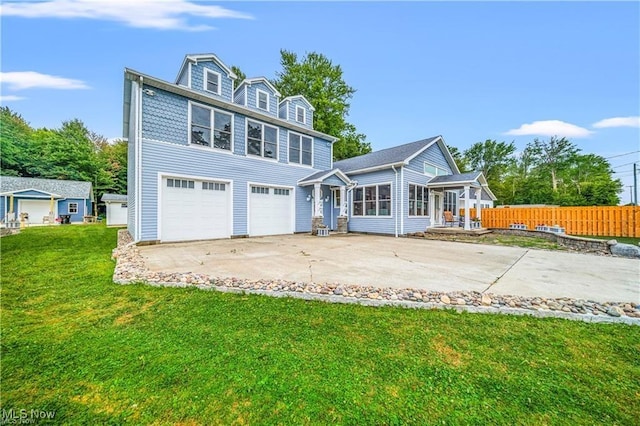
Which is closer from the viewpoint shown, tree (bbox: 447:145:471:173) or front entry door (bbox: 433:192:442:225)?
front entry door (bbox: 433:192:442:225)

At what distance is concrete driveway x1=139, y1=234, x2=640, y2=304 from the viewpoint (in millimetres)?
4020

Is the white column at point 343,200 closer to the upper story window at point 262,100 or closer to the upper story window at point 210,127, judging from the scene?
the upper story window at point 262,100

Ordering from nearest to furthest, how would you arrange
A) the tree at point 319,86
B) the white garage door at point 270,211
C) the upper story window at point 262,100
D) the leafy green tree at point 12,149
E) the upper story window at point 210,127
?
the upper story window at point 210,127, the white garage door at point 270,211, the upper story window at point 262,100, the tree at point 319,86, the leafy green tree at point 12,149

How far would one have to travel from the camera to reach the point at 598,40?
10.4 metres

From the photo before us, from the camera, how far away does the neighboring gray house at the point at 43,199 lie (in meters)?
19.4

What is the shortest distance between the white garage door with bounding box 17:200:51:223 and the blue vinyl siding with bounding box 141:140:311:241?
Result: 20.7 metres

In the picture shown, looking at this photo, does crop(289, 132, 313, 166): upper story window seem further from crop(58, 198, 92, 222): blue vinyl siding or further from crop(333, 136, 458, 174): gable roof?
crop(58, 198, 92, 222): blue vinyl siding

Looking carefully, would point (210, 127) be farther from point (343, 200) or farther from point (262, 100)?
point (343, 200)

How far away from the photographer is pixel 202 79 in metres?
9.88

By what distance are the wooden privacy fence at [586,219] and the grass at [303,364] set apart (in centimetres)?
1440


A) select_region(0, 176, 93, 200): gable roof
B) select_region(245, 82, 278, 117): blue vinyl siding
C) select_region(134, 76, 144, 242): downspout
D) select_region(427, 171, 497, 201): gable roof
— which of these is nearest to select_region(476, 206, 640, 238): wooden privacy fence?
select_region(427, 171, 497, 201): gable roof

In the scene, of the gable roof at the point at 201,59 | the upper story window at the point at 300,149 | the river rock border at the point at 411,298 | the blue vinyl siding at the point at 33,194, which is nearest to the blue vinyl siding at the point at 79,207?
the blue vinyl siding at the point at 33,194

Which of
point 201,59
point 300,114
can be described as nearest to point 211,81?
point 201,59

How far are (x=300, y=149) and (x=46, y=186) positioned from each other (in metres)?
24.3
